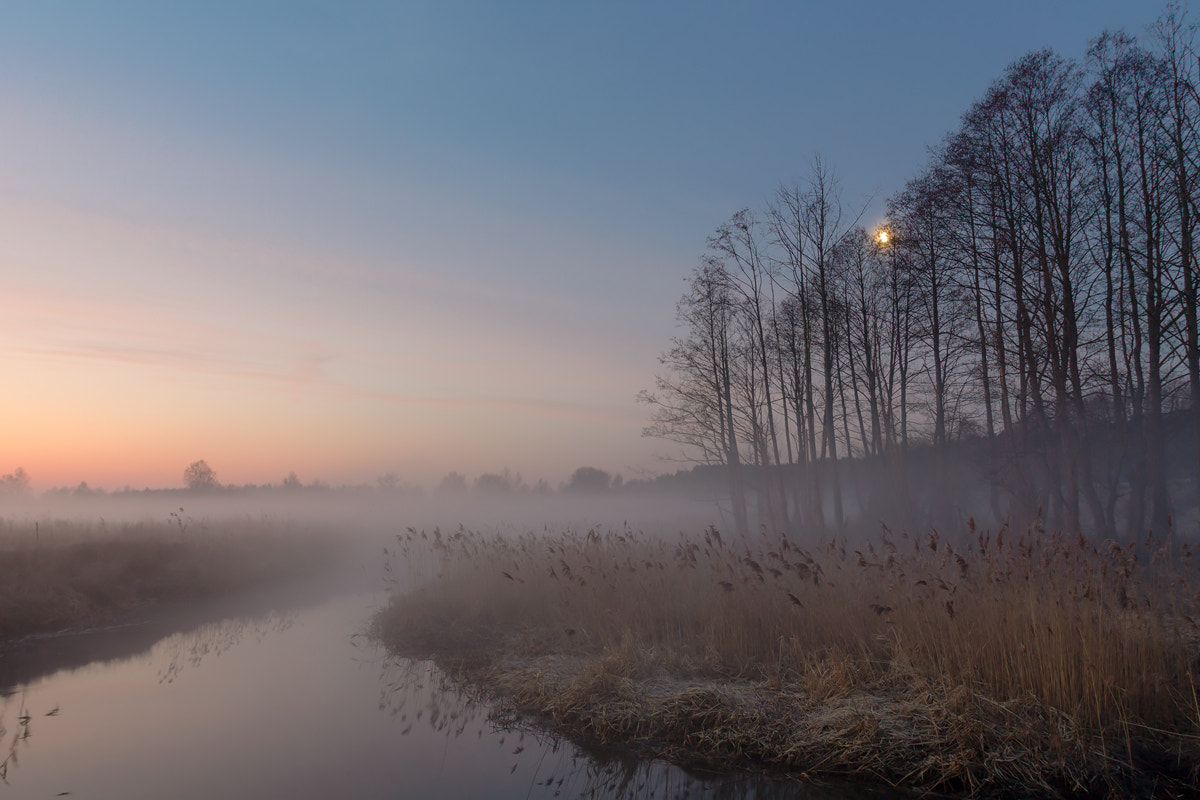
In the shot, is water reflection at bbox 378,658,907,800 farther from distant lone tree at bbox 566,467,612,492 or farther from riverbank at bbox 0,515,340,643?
distant lone tree at bbox 566,467,612,492

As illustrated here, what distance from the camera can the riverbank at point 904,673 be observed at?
5.15m

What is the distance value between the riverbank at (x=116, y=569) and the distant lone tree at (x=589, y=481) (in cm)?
6882

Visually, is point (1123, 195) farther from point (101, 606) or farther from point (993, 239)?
point (101, 606)

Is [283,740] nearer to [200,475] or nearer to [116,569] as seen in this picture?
[116,569]

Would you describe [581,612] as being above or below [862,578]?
below

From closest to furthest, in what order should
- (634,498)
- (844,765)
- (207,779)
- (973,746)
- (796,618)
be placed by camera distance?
(973,746), (844,765), (207,779), (796,618), (634,498)

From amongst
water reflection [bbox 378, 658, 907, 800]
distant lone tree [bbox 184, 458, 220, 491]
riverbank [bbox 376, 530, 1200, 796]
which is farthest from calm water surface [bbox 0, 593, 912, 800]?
distant lone tree [bbox 184, 458, 220, 491]

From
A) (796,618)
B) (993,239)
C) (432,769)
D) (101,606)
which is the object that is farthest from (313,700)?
(993,239)

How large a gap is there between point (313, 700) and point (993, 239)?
1665cm

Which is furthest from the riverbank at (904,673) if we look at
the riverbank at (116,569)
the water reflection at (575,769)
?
the riverbank at (116,569)

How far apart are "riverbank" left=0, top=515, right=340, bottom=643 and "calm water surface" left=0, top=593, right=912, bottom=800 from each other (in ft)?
8.09

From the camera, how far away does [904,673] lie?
20.7ft

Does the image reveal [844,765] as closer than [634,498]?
Yes

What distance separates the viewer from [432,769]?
252 inches
